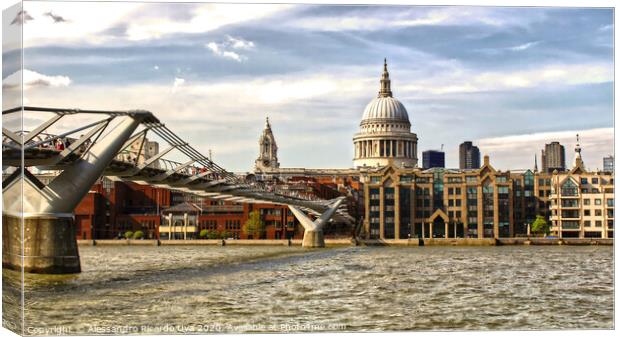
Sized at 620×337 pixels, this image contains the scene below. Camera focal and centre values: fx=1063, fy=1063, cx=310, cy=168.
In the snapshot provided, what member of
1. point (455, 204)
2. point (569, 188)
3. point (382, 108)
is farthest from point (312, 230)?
point (569, 188)

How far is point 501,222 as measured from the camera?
258 feet

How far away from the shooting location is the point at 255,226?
298ft

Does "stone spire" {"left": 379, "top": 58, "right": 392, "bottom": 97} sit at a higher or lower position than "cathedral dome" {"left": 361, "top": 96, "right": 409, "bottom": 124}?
lower

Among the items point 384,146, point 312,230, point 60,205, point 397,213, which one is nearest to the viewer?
point 60,205

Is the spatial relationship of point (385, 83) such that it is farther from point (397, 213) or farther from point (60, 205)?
point (397, 213)

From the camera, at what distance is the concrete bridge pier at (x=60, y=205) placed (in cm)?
2820

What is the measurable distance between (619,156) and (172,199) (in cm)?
7681

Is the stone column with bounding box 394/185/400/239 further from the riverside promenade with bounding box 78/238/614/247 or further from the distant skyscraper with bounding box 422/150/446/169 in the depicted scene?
the distant skyscraper with bounding box 422/150/446/169

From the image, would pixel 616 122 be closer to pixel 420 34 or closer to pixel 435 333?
pixel 420 34

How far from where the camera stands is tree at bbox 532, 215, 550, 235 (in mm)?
74000

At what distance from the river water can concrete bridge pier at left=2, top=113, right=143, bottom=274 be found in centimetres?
73

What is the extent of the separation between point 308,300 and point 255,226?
211ft

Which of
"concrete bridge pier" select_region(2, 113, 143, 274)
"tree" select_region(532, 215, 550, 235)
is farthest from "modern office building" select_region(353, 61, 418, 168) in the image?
"concrete bridge pier" select_region(2, 113, 143, 274)

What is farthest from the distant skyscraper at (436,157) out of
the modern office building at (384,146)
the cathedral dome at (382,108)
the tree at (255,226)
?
the modern office building at (384,146)
